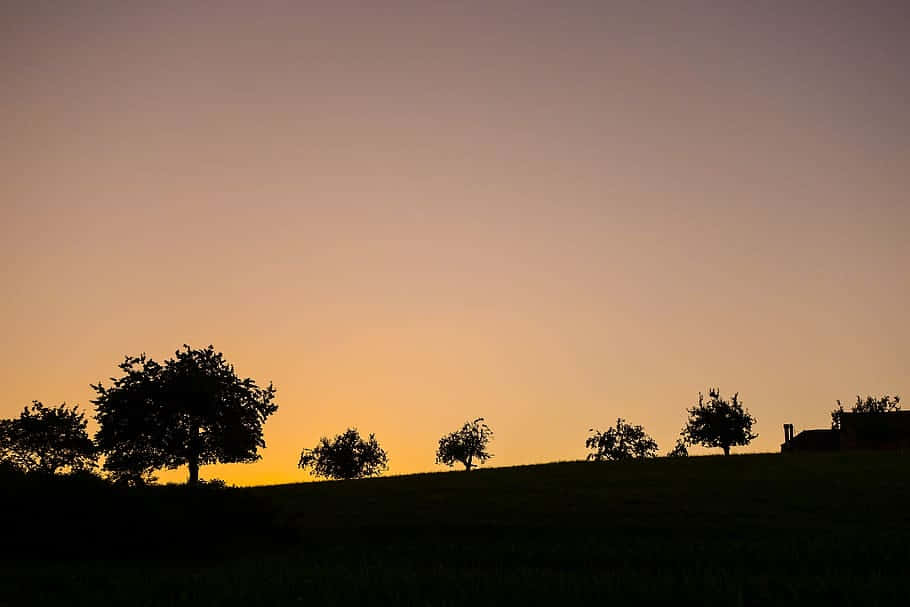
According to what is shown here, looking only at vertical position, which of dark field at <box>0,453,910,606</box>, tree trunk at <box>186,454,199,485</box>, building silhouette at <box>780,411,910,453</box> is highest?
building silhouette at <box>780,411,910,453</box>

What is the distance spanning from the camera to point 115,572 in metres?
21.8

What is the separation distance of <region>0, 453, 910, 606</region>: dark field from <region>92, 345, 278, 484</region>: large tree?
338 inches

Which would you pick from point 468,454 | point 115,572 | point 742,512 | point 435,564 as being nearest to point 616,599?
point 435,564

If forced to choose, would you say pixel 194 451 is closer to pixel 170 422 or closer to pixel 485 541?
pixel 170 422

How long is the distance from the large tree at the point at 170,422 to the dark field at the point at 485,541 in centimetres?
860

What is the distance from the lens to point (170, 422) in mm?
63094

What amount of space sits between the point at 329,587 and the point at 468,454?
107974 mm

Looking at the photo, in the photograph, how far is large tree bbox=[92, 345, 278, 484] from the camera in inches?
2485

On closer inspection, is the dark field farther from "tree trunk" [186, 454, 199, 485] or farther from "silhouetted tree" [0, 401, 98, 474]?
"silhouetted tree" [0, 401, 98, 474]

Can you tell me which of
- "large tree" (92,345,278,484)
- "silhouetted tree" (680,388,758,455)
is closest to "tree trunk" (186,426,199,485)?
"large tree" (92,345,278,484)

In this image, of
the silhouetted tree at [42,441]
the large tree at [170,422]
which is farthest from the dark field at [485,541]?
the silhouetted tree at [42,441]

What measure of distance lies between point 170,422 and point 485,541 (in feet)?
121

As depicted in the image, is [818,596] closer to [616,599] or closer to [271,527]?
[616,599]

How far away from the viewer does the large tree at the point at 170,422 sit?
63125mm
